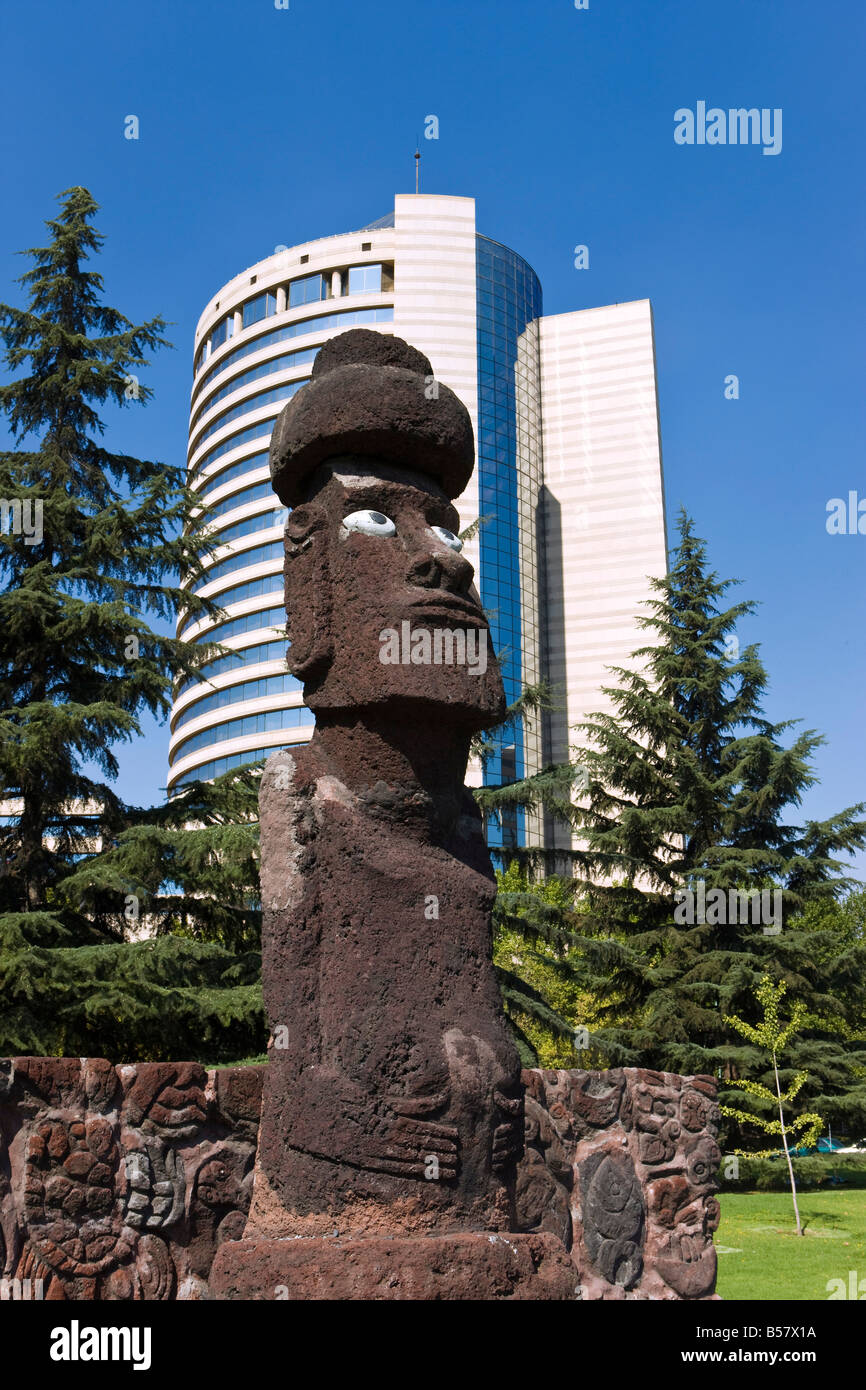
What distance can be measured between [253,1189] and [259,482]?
52090mm

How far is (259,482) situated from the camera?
55.1 m

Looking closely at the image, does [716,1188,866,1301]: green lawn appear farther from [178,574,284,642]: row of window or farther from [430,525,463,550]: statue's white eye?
[178,574,284,642]: row of window

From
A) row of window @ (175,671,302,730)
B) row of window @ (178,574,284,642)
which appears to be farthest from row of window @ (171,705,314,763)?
row of window @ (178,574,284,642)

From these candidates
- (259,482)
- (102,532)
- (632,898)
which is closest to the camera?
(102,532)

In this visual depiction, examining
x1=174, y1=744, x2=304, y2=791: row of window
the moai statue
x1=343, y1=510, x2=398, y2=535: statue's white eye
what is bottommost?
the moai statue

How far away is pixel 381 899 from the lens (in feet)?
16.8

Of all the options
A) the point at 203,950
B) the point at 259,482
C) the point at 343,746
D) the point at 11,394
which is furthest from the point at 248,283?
the point at 343,746

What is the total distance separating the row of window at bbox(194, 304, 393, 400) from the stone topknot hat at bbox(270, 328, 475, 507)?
49879mm

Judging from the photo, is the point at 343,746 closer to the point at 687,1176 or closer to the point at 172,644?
the point at 687,1176

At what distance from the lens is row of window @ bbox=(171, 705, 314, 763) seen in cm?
5053

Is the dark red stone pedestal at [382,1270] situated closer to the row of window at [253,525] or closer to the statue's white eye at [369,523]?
the statue's white eye at [369,523]

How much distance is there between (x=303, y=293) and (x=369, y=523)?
55930 millimetres

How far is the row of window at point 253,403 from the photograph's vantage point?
55.5 meters

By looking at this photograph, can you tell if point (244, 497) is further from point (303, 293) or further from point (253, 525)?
point (303, 293)
